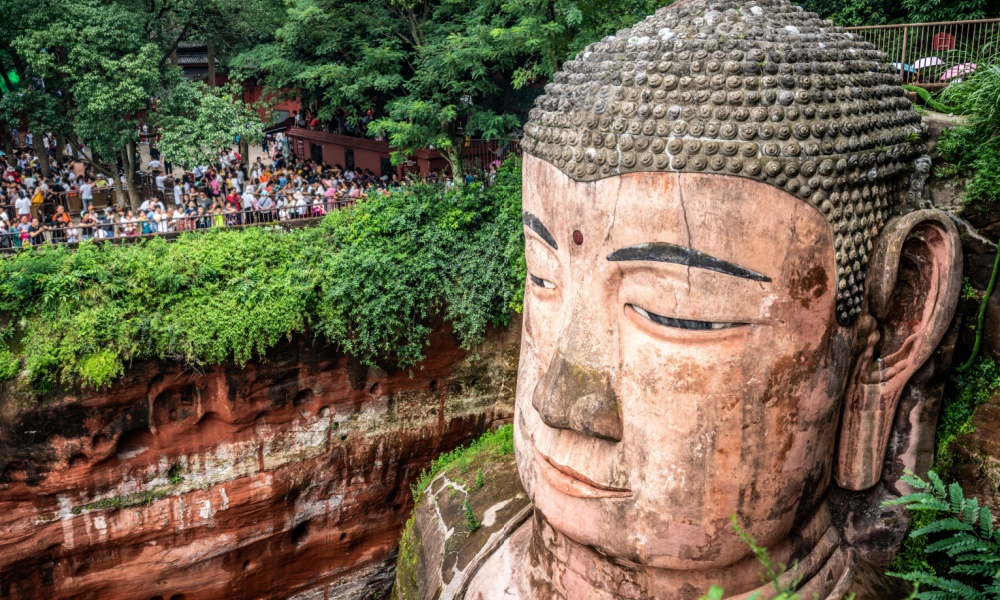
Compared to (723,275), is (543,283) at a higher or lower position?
lower

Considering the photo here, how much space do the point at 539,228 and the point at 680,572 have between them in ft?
6.99

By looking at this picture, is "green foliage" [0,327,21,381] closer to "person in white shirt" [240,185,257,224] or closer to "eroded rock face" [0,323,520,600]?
"eroded rock face" [0,323,520,600]

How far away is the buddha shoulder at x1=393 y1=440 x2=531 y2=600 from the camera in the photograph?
6543mm

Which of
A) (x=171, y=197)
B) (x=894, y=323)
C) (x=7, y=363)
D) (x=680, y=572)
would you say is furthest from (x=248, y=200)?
(x=894, y=323)

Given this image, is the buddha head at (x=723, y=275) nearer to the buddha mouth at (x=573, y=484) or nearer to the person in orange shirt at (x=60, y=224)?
the buddha mouth at (x=573, y=484)

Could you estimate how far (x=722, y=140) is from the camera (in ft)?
14.1

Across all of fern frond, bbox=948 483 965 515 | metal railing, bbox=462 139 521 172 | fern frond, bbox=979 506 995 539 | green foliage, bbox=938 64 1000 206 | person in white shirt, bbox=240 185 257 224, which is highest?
green foliage, bbox=938 64 1000 206

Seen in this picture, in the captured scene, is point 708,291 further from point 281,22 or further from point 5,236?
point 281,22

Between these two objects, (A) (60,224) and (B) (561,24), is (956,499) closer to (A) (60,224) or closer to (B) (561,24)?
(B) (561,24)

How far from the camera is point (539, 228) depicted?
4.98m

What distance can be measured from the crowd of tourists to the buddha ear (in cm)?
835

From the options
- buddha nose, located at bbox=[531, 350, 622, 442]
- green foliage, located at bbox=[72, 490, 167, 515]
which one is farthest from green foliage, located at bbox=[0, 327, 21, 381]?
buddha nose, located at bbox=[531, 350, 622, 442]

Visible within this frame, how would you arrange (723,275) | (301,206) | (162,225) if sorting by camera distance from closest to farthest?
(723,275), (301,206), (162,225)

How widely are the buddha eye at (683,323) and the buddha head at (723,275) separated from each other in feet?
0.05
